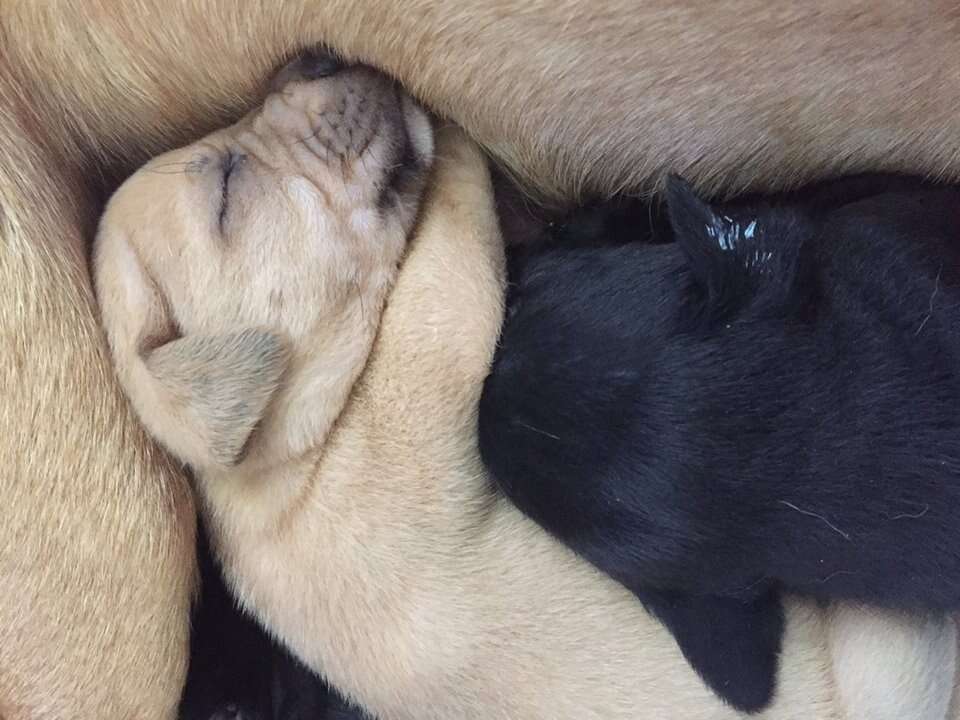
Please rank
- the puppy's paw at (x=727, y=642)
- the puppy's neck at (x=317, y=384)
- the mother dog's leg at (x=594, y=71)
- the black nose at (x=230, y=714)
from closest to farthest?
the mother dog's leg at (x=594, y=71) < the puppy's paw at (x=727, y=642) < the puppy's neck at (x=317, y=384) < the black nose at (x=230, y=714)

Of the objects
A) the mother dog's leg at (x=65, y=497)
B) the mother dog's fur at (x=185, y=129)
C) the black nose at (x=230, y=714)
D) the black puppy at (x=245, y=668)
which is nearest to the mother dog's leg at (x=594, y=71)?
the mother dog's fur at (x=185, y=129)

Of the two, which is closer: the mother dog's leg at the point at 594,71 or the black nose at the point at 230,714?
the mother dog's leg at the point at 594,71

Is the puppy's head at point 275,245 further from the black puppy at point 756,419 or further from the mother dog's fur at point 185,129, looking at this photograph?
the black puppy at point 756,419

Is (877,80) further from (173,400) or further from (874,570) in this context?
(173,400)

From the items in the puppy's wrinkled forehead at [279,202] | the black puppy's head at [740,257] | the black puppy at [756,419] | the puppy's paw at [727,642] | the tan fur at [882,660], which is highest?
the puppy's wrinkled forehead at [279,202]

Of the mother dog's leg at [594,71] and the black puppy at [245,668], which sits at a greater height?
the mother dog's leg at [594,71]

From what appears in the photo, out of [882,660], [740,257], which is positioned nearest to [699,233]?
[740,257]

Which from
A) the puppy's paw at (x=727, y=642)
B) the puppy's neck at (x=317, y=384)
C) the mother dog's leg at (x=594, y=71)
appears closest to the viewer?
the mother dog's leg at (x=594, y=71)

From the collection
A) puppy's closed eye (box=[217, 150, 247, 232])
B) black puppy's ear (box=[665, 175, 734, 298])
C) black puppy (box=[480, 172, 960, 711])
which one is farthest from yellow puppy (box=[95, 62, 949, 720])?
black puppy's ear (box=[665, 175, 734, 298])

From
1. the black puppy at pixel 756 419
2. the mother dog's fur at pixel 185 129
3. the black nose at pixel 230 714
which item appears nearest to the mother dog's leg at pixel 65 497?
the mother dog's fur at pixel 185 129

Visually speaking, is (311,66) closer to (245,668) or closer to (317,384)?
(317,384)
